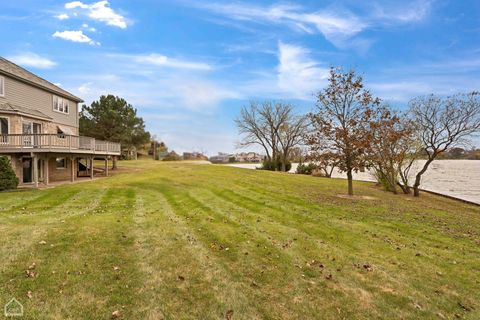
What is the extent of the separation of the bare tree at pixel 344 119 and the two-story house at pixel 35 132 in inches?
593

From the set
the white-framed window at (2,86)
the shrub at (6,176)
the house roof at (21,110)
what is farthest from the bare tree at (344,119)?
the white-framed window at (2,86)

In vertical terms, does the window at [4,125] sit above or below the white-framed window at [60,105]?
below

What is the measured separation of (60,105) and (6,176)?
34.9 feet

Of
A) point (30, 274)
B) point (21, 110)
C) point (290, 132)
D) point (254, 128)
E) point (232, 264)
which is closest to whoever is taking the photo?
point (30, 274)

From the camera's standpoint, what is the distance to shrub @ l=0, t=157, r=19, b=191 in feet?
44.9

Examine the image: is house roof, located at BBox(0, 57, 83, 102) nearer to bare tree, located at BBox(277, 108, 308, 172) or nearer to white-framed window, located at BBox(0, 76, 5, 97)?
white-framed window, located at BBox(0, 76, 5, 97)

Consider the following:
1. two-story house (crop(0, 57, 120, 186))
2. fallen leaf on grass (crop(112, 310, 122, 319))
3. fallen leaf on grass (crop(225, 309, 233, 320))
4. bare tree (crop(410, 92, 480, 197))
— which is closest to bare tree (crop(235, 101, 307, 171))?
bare tree (crop(410, 92, 480, 197))

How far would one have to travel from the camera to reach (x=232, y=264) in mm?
5309

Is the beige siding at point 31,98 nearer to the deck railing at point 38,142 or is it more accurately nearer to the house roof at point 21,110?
the house roof at point 21,110

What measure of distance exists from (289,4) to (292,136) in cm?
2659

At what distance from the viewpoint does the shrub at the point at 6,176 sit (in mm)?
13679

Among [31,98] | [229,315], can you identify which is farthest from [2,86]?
[229,315]

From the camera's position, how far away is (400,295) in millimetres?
4383

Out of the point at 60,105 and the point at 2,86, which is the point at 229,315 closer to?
the point at 2,86
